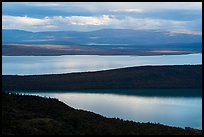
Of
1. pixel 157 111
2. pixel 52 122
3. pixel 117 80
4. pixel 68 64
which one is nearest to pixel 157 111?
A: pixel 157 111

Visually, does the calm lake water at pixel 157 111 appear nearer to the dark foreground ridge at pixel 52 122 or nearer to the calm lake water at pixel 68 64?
the dark foreground ridge at pixel 52 122

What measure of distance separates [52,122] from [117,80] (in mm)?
42675

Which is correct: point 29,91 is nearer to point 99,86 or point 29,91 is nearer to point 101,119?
point 99,86

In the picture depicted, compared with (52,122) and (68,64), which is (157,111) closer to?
(52,122)

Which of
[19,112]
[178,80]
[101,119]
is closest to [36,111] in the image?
[19,112]

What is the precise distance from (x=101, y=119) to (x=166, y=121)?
42.0 feet

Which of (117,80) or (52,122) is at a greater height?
(117,80)

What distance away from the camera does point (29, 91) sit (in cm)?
4772

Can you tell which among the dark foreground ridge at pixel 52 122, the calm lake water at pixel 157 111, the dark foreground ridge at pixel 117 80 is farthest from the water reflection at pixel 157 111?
the dark foreground ridge at pixel 117 80

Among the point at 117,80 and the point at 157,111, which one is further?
the point at 117,80

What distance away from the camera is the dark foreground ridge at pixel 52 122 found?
11.3m

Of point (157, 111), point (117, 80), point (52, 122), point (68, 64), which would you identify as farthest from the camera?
point (68, 64)

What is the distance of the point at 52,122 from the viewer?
12.2 m

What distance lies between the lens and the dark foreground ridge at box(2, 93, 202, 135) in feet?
37.2
